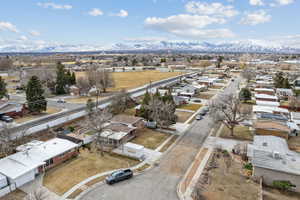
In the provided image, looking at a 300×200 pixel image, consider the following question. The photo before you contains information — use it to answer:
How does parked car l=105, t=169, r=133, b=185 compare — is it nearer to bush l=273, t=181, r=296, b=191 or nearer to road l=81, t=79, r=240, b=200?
road l=81, t=79, r=240, b=200

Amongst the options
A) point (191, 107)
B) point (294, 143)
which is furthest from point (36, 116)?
point (294, 143)

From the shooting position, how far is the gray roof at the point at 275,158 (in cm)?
1956

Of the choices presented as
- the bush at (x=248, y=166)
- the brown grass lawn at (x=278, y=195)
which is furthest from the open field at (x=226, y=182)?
the brown grass lawn at (x=278, y=195)

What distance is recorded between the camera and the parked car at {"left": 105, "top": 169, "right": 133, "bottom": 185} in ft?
65.1

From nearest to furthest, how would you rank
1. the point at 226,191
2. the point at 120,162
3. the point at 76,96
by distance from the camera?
the point at 226,191, the point at 120,162, the point at 76,96

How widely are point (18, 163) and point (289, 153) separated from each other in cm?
3167

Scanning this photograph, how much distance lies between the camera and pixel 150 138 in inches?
1235

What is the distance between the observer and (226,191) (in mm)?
18594

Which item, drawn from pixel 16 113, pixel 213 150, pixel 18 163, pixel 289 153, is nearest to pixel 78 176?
pixel 18 163

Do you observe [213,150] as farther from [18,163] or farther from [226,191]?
[18,163]

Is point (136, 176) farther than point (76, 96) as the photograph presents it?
No

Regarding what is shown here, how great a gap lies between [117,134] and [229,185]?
17.0m

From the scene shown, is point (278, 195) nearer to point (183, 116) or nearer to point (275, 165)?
point (275, 165)

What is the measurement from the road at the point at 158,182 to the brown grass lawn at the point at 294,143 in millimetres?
13708
